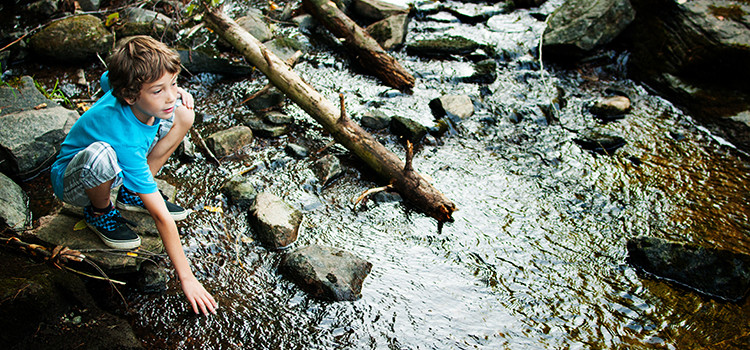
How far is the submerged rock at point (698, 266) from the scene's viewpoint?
3008 mm

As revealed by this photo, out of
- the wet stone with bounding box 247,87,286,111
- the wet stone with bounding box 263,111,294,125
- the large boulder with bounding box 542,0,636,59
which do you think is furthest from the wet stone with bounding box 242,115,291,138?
the large boulder with bounding box 542,0,636,59

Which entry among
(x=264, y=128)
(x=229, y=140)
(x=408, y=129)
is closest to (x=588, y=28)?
(x=408, y=129)

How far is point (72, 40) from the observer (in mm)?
4977

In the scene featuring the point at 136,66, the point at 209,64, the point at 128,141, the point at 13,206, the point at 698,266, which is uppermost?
the point at 136,66

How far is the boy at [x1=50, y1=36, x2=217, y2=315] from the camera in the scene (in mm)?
2281

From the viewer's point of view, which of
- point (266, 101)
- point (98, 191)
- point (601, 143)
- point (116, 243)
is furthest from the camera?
point (266, 101)

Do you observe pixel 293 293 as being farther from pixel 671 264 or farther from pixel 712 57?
pixel 712 57

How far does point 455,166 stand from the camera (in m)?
4.19

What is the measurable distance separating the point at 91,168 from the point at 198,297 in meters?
0.96

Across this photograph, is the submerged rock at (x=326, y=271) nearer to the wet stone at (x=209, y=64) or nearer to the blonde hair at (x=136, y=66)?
the blonde hair at (x=136, y=66)

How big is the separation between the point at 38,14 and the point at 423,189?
582 centimetres

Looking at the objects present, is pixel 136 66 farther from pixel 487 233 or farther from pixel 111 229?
pixel 487 233

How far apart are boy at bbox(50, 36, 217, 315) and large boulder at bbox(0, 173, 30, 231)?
0.71 m

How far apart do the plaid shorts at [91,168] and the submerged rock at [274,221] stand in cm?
102
